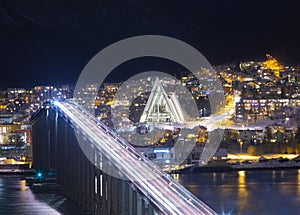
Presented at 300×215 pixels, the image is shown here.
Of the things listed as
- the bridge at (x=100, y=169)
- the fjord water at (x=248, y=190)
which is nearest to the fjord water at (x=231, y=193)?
the fjord water at (x=248, y=190)

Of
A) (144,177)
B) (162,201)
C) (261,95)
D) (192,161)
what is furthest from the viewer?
(261,95)

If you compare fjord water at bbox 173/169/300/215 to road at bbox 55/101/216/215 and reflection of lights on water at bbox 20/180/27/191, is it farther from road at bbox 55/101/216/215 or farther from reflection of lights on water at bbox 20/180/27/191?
reflection of lights on water at bbox 20/180/27/191

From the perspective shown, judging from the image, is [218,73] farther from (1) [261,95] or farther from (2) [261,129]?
(2) [261,129]

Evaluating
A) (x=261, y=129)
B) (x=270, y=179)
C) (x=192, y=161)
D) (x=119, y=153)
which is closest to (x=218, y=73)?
(x=261, y=129)

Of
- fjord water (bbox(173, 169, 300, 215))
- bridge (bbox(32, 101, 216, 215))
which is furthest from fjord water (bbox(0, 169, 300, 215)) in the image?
bridge (bbox(32, 101, 216, 215))

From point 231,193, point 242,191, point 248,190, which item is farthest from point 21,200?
point 248,190
